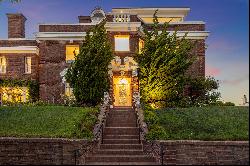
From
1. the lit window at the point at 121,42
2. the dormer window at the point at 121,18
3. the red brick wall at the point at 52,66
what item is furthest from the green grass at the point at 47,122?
the dormer window at the point at 121,18

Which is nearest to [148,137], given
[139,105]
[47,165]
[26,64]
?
[47,165]

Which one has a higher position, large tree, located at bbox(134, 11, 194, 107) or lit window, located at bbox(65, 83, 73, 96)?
large tree, located at bbox(134, 11, 194, 107)

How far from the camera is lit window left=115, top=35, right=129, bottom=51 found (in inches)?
1619

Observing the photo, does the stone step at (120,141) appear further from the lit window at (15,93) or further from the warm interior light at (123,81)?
the lit window at (15,93)

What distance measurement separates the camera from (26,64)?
44688mm

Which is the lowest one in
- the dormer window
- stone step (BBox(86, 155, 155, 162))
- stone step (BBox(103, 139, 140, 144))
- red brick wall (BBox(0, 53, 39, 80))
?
stone step (BBox(86, 155, 155, 162))

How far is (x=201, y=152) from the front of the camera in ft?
80.1

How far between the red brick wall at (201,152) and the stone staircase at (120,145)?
98 centimetres

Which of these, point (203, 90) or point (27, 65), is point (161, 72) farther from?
point (27, 65)

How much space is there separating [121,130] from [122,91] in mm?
13380

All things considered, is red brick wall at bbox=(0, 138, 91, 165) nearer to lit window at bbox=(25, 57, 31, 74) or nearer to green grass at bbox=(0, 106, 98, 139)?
green grass at bbox=(0, 106, 98, 139)

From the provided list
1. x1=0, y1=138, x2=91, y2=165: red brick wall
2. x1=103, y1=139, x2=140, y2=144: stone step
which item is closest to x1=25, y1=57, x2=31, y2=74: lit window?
x1=103, y1=139, x2=140, y2=144: stone step

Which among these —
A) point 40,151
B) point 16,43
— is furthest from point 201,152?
point 16,43

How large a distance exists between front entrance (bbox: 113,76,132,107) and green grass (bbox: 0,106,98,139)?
9.38 m
